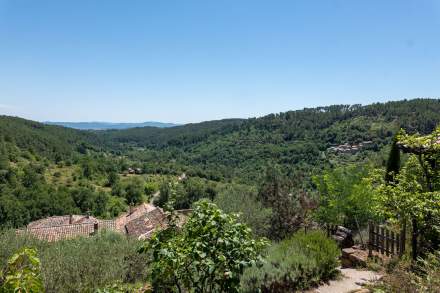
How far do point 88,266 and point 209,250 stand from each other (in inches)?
124

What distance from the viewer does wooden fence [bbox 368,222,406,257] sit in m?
8.28

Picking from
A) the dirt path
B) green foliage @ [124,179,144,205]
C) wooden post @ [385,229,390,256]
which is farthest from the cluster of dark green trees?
the dirt path

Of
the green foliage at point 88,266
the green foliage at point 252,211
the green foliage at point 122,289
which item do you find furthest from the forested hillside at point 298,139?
the green foliage at point 122,289

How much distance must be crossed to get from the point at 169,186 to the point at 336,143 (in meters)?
93.7

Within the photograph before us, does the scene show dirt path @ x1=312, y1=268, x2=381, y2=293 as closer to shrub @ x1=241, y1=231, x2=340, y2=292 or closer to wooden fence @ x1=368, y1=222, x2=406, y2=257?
shrub @ x1=241, y1=231, x2=340, y2=292

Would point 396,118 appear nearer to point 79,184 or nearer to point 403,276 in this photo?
point 79,184

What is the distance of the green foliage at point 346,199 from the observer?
439 inches

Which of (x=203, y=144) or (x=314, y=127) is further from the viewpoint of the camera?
(x=203, y=144)

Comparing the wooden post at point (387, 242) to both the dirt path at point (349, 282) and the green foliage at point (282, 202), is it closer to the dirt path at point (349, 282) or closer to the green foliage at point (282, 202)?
the dirt path at point (349, 282)

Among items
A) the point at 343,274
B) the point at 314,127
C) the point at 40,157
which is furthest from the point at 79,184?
the point at 314,127

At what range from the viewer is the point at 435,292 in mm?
3566

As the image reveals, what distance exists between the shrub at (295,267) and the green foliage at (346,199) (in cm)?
440

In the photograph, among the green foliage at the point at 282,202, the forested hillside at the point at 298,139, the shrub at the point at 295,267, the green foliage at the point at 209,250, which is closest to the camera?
the green foliage at the point at 209,250

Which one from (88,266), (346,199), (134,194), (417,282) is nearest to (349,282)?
(417,282)
